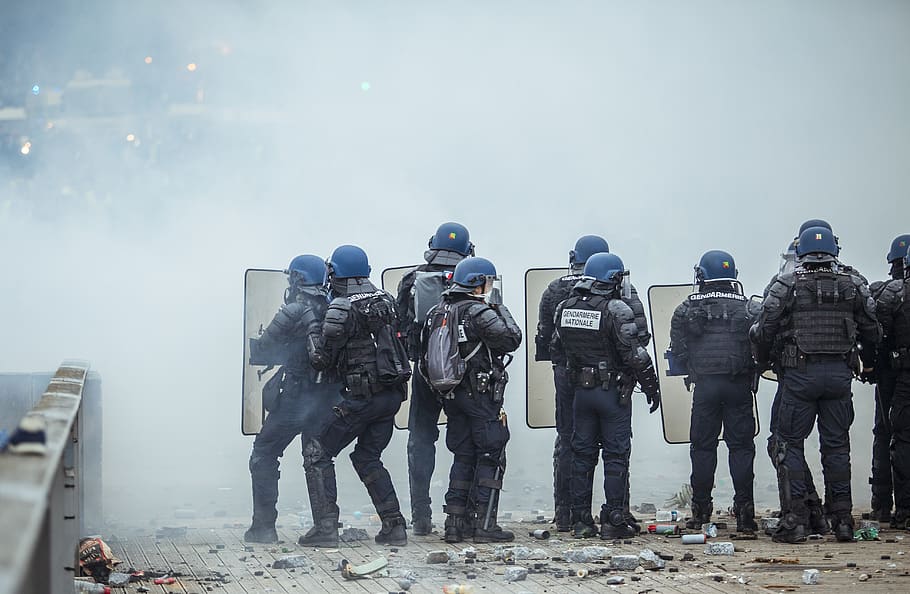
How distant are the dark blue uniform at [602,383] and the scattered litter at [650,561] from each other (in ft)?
2.62

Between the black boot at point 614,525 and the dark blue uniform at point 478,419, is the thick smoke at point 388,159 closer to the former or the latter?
the black boot at point 614,525

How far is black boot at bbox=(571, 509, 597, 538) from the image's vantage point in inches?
267

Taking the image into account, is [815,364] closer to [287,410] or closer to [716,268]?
[716,268]

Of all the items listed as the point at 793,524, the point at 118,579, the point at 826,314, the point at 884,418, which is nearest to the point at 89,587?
the point at 118,579

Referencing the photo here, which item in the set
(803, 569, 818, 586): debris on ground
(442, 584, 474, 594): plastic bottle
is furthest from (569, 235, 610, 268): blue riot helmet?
(442, 584, 474, 594): plastic bottle

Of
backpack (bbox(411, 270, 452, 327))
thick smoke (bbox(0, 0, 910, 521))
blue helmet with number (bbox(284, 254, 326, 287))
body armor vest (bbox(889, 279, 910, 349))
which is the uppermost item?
thick smoke (bbox(0, 0, 910, 521))

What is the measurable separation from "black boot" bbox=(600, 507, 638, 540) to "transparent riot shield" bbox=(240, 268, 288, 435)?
7.62 ft

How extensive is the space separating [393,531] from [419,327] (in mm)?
1220

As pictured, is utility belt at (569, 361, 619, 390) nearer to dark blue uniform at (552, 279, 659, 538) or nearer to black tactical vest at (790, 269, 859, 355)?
dark blue uniform at (552, 279, 659, 538)

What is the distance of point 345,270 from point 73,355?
4594 mm

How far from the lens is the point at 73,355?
400 inches

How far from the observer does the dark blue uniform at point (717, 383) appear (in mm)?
6879

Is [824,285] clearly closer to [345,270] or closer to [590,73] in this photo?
[345,270]

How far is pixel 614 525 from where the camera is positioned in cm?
669
